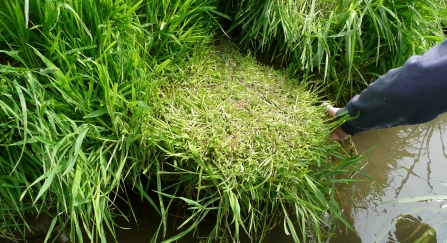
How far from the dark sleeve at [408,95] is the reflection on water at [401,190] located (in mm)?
239

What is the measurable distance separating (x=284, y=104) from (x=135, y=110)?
665 millimetres

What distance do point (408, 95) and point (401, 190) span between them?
2.60 feet

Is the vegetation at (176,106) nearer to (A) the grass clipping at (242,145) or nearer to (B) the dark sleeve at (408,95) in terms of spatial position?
(A) the grass clipping at (242,145)

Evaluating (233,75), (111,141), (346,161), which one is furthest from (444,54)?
(111,141)

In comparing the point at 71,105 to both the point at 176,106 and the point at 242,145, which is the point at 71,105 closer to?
the point at 176,106

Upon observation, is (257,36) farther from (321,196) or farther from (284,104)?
(321,196)

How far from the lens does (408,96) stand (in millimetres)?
1382

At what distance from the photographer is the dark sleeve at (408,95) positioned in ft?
4.32

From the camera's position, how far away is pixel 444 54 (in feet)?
4.27

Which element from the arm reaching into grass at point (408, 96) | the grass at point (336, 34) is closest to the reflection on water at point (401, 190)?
the arm reaching into grass at point (408, 96)

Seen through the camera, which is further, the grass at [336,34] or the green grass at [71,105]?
the grass at [336,34]

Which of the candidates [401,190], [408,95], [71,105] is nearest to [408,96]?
[408,95]

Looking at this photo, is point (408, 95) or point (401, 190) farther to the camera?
point (401, 190)

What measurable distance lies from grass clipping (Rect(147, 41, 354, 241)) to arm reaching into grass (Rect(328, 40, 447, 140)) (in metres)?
0.19
